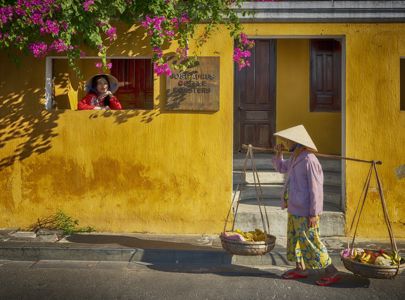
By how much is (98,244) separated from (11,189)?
2002 mm

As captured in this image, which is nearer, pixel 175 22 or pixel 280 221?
pixel 175 22

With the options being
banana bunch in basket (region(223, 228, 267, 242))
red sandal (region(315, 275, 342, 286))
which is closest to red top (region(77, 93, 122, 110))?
banana bunch in basket (region(223, 228, 267, 242))

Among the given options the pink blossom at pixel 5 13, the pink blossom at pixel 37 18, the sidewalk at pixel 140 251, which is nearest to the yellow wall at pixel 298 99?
the sidewalk at pixel 140 251

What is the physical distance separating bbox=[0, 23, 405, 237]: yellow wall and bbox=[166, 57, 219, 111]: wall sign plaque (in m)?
0.15

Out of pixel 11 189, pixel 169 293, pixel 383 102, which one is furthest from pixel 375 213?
pixel 11 189

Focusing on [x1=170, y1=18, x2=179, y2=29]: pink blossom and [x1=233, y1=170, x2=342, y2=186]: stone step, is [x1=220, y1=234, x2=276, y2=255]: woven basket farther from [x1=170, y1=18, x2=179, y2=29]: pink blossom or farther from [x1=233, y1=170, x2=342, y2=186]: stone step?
[x1=170, y1=18, x2=179, y2=29]: pink blossom

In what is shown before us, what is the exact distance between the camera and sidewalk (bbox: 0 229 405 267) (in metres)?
7.03

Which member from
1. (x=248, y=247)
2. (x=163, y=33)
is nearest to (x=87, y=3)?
(x=163, y=33)

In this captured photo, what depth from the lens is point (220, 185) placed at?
8234 millimetres

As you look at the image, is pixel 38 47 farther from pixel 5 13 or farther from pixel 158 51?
pixel 158 51

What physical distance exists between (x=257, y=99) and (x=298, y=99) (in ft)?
2.90

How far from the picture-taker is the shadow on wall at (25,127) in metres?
8.36

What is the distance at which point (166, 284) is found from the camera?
19.4ft

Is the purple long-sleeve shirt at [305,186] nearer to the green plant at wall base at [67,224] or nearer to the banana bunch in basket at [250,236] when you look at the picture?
the banana bunch in basket at [250,236]
